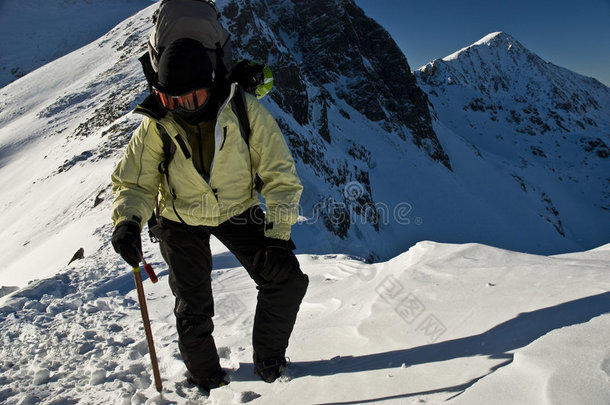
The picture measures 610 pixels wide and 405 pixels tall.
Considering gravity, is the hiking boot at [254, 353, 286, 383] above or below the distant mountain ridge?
above

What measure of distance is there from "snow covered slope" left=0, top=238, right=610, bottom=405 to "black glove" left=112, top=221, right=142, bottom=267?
3.23ft

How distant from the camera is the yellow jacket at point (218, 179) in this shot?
8.70 ft

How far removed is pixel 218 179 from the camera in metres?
2.68

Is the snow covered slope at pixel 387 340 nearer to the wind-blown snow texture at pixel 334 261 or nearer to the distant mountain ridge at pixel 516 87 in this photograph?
the wind-blown snow texture at pixel 334 261

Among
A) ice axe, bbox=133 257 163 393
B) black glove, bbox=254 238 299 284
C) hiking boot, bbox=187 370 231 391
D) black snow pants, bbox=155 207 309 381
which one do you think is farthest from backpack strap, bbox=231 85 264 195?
hiking boot, bbox=187 370 231 391

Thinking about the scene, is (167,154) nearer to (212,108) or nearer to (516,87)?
(212,108)

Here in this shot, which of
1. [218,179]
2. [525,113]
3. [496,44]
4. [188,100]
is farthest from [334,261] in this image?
[496,44]

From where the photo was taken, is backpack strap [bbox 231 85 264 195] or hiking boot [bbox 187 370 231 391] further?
hiking boot [bbox 187 370 231 391]

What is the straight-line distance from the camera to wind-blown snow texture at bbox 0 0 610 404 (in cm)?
233

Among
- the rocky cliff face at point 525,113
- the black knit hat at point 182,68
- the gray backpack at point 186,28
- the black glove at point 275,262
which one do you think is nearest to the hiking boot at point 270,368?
the black glove at point 275,262

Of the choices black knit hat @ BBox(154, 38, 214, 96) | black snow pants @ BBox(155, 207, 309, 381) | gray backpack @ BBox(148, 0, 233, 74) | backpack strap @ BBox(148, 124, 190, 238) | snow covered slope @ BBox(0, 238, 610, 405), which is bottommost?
snow covered slope @ BBox(0, 238, 610, 405)

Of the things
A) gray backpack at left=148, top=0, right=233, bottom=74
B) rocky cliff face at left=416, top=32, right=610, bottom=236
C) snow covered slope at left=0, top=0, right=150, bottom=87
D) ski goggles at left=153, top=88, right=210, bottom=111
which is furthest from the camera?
rocky cliff face at left=416, top=32, right=610, bottom=236

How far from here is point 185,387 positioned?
111 inches

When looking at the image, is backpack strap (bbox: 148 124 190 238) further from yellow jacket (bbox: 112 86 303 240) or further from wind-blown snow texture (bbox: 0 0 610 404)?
wind-blown snow texture (bbox: 0 0 610 404)
